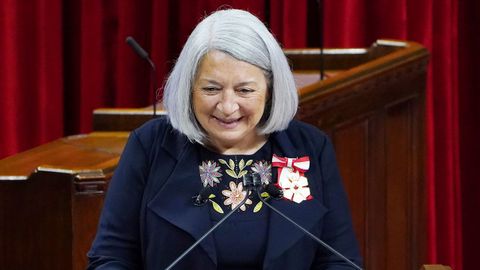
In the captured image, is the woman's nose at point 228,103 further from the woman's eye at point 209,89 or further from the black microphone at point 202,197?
the black microphone at point 202,197

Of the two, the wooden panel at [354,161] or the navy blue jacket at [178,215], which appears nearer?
the navy blue jacket at [178,215]

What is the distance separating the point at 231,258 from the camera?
1848 millimetres

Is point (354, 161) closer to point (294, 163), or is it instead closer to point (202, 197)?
point (294, 163)

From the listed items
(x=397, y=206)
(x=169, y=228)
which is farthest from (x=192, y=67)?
(x=397, y=206)

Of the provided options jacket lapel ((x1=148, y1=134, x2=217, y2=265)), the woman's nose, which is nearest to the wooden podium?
jacket lapel ((x1=148, y1=134, x2=217, y2=265))

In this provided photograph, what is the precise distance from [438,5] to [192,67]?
251 centimetres

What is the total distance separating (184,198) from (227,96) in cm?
20

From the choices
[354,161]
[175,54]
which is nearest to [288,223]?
[354,161]

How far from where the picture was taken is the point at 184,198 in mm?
1888

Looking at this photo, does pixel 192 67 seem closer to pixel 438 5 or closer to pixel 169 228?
pixel 169 228

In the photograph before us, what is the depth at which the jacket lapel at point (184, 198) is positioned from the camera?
183 cm

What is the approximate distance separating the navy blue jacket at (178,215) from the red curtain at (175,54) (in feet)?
7.42

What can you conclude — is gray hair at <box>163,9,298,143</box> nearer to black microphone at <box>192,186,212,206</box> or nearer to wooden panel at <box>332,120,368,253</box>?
black microphone at <box>192,186,212,206</box>

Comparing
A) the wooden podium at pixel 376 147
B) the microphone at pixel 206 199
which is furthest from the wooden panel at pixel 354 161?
the microphone at pixel 206 199
